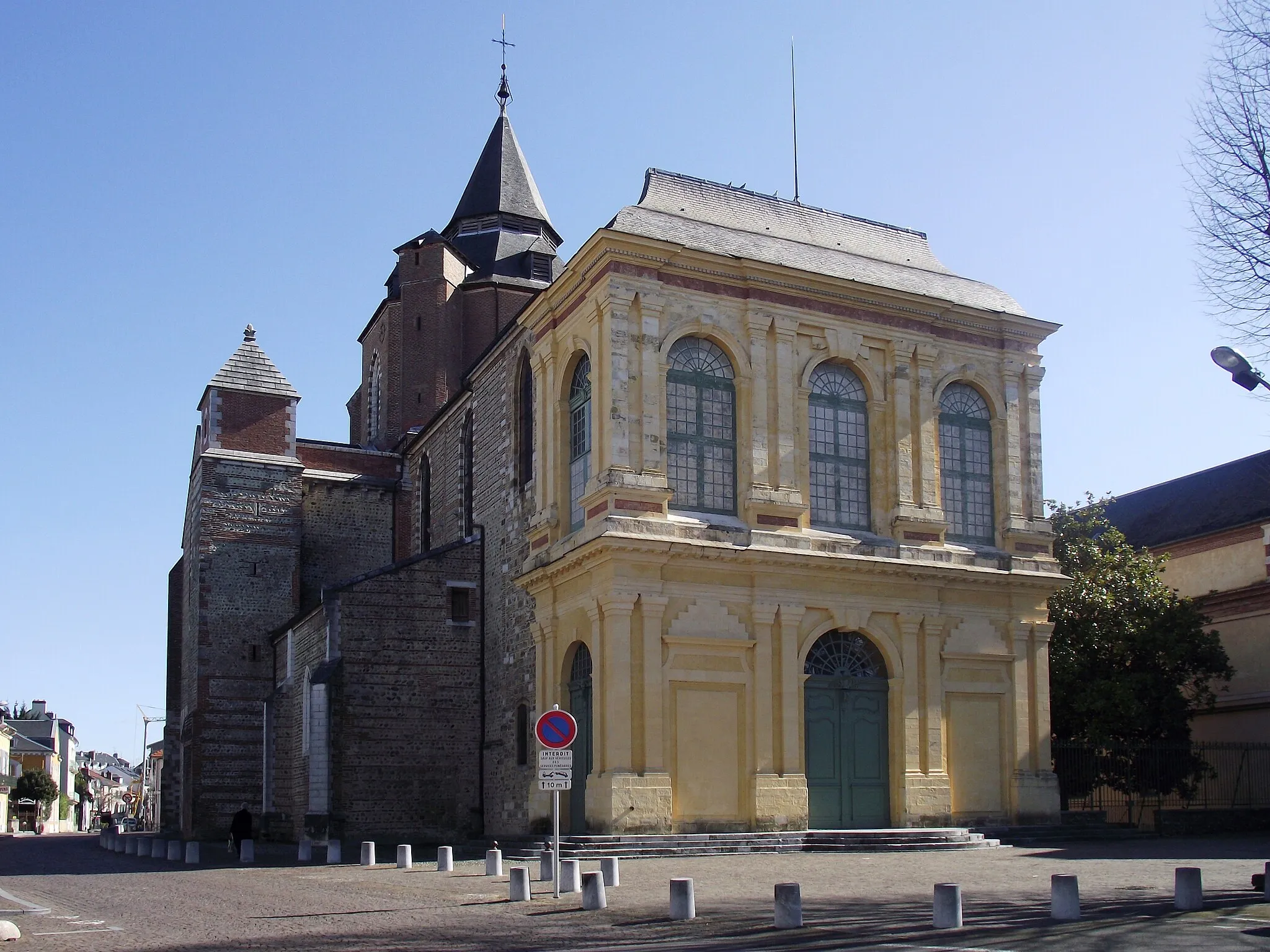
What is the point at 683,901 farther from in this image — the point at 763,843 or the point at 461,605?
the point at 461,605

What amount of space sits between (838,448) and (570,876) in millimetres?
11569

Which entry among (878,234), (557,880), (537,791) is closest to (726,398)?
(878,234)

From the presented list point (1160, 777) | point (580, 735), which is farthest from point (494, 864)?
point (1160, 777)

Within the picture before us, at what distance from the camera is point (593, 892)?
41.7ft

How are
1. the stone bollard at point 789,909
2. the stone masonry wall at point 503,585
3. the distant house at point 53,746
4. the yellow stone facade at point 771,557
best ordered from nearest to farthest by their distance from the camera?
the stone bollard at point 789,909 < the yellow stone facade at point 771,557 < the stone masonry wall at point 503,585 < the distant house at point 53,746

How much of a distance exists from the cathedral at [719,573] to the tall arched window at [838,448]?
50mm

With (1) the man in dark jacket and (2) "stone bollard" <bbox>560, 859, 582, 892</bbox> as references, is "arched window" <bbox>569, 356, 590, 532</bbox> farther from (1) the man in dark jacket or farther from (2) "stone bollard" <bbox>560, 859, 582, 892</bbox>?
(2) "stone bollard" <bbox>560, 859, 582, 892</bbox>

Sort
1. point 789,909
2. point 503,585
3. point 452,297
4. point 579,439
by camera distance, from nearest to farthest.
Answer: point 789,909 < point 579,439 < point 503,585 < point 452,297

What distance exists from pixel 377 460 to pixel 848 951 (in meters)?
29.3

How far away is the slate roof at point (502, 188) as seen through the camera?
4200 centimetres

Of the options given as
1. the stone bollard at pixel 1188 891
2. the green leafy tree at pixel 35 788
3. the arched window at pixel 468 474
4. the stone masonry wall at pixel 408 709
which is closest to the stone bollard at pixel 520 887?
the stone bollard at pixel 1188 891

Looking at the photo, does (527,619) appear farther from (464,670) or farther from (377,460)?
(377,460)

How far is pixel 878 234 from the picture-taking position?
88.3 ft

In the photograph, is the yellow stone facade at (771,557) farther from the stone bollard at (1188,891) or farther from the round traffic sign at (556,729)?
the stone bollard at (1188,891)
